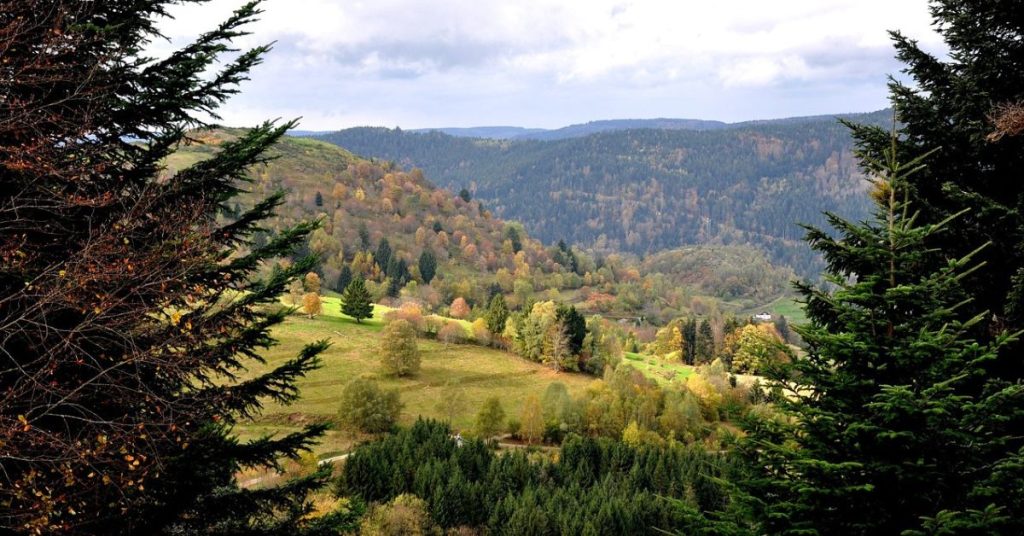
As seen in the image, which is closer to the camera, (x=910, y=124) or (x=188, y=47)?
(x=188, y=47)

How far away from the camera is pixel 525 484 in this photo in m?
46.8

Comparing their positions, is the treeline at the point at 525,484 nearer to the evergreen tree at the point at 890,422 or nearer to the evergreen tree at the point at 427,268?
the evergreen tree at the point at 890,422

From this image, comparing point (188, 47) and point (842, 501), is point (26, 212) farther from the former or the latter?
point (842, 501)

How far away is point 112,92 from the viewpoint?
25.9ft

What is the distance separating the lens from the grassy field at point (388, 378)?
61906 mm

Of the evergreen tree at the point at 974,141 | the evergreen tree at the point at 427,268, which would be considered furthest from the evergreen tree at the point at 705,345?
the evergreen tree at the point at 974,141

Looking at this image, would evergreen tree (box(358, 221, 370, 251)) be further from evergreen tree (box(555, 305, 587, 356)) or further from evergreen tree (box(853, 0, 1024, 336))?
evergreen tree (box(853, 0, 1024, 336))

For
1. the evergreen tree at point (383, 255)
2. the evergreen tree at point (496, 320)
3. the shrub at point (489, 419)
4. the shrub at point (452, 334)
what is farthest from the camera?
the evergreen tree at point (383, 255)

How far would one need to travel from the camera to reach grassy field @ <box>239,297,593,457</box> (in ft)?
203

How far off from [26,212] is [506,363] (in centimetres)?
8062

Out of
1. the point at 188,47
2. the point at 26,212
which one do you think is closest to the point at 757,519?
the point at 26,212

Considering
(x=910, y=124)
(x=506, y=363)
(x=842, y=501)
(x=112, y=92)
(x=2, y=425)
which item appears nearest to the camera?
(x=2, y=425)

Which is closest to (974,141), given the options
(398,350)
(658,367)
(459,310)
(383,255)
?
(398,350)

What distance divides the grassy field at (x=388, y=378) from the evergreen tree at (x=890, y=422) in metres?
55.1
